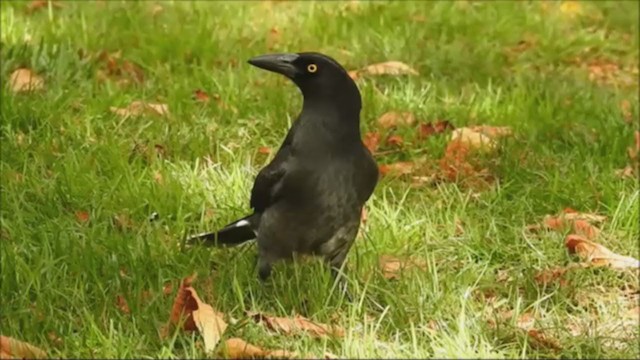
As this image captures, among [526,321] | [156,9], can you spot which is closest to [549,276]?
[526,321]

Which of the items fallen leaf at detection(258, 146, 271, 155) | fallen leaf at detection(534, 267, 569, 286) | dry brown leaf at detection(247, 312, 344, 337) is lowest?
fallen leaf at detection(534, 267, 569, 286)

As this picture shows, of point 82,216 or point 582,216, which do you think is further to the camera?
point 582,216

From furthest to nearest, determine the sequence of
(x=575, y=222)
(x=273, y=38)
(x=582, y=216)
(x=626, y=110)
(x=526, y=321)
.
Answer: (x=273, y=38)
(x=626, y=110)
(x=582, y=216)
(x=575, y=222)
(x=526, y=321)

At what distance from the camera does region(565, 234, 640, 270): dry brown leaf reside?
384 centimetres

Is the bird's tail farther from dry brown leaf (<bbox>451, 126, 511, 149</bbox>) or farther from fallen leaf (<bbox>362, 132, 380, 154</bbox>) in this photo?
dry brown leaf (<bbox>451, 126, 511, 149</bbox>)

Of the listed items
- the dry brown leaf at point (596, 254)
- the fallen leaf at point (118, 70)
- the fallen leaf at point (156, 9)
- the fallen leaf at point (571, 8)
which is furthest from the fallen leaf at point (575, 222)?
the fallen leaf at point (571, 8)

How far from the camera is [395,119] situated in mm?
5207

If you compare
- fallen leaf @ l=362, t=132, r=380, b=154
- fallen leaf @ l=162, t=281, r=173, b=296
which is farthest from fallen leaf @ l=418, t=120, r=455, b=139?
fallen leaf @ l=162, t=281, r=173, b=296

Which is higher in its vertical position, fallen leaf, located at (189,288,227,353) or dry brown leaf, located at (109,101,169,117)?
fallen leaf, located at (189,288,227,353)

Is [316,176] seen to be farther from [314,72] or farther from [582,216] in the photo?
[582,216]

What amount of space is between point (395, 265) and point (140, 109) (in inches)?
71.4

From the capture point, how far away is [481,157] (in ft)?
15.9

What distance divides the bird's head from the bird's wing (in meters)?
0.13

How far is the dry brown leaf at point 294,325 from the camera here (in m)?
3.05
